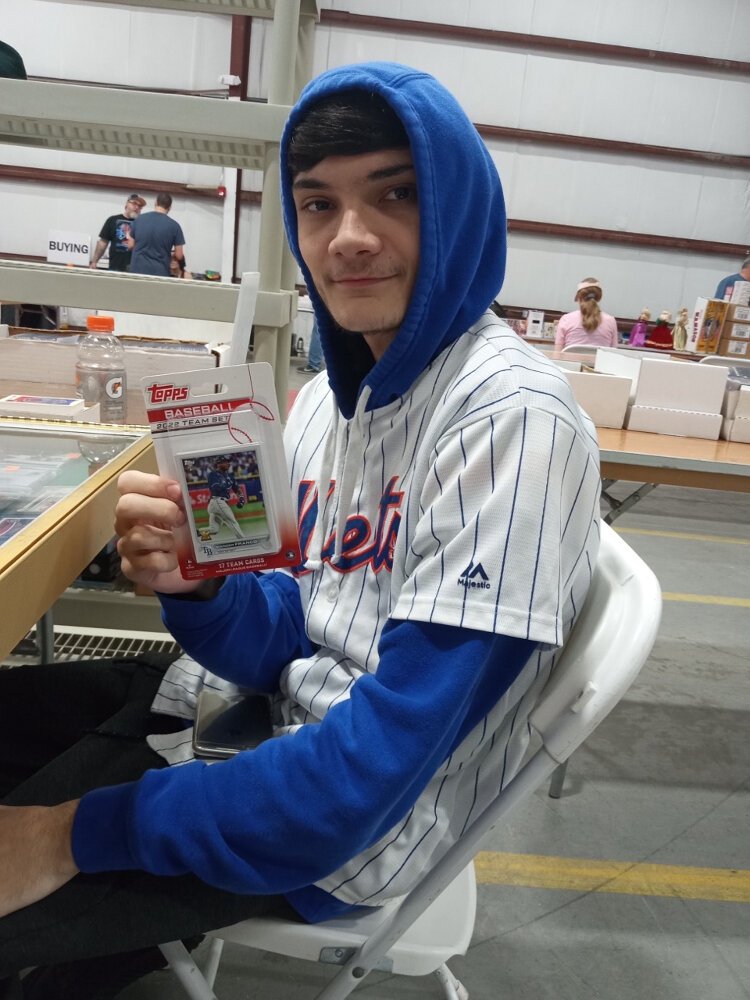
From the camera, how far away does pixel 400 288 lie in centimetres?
87

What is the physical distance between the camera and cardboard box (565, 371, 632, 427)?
102 inches

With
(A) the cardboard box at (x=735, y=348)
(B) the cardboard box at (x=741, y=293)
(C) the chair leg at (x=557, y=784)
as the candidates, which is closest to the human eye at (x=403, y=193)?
(C) the chair leg at (x=557, y=784)

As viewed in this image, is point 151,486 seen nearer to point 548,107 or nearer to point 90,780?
point 90,780

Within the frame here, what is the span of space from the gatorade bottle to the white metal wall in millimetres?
7313

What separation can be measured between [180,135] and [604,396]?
1.68 meters

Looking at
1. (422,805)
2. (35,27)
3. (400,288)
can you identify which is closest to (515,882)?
(422,805)

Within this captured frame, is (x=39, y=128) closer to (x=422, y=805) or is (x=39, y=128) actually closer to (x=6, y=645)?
(x=6, y=645)

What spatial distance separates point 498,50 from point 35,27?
504 cm

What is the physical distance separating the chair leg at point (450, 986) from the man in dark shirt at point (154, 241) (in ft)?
22.0

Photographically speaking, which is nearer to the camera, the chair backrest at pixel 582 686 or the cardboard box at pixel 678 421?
the chair backrest at pixel 582 686

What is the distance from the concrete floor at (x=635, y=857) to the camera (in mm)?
1417

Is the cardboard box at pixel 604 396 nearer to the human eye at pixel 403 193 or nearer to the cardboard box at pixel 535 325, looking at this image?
the human eye at pixel 403 193

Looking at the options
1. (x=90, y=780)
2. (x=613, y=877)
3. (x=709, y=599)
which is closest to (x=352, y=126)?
(x=90, y=780)

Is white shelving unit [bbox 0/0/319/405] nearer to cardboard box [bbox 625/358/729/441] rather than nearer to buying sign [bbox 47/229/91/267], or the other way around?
cardboard box [bbox 625/358/729/441]
